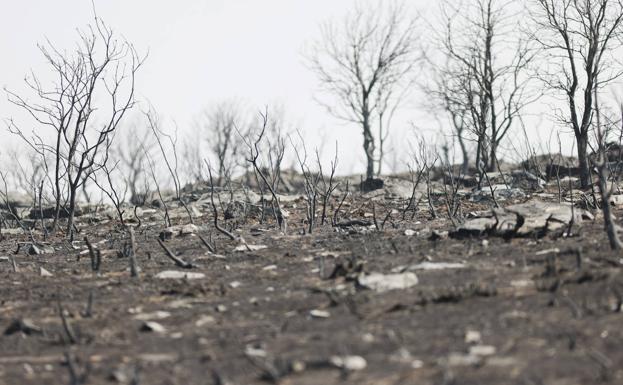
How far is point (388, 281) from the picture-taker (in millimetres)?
6465

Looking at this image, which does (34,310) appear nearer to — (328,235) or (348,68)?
(328,235)

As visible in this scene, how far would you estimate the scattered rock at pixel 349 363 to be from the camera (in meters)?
4.25

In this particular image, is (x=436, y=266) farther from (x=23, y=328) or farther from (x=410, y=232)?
(x=23, y=328)

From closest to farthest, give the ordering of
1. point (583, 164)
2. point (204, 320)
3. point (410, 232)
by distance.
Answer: point (204, 320) < point (410, 232) < point (583, 164)

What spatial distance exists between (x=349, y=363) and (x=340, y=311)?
1431mm

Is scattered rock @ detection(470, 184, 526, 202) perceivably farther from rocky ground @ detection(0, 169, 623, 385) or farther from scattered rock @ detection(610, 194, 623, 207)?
rocky ground @ detection(0, 169, 623, 385)

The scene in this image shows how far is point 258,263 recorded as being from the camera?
862cm

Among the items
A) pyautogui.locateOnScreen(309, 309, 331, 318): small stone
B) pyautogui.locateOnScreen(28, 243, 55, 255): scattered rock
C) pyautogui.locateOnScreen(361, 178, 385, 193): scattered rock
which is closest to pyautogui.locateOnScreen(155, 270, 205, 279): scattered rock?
pyautogui.locateOnScreen(309, 309, 331, 318): small stone

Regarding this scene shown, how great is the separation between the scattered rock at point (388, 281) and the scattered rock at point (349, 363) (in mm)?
1961

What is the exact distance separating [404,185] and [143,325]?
55.9ft

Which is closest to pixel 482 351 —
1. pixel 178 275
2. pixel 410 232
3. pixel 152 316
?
pixel 152 316

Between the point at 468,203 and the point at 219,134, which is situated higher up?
the point at 219,134

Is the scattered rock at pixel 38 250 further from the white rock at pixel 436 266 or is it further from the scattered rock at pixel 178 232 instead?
the white rock at pixel 436 266

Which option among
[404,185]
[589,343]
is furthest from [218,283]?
[404,185]
